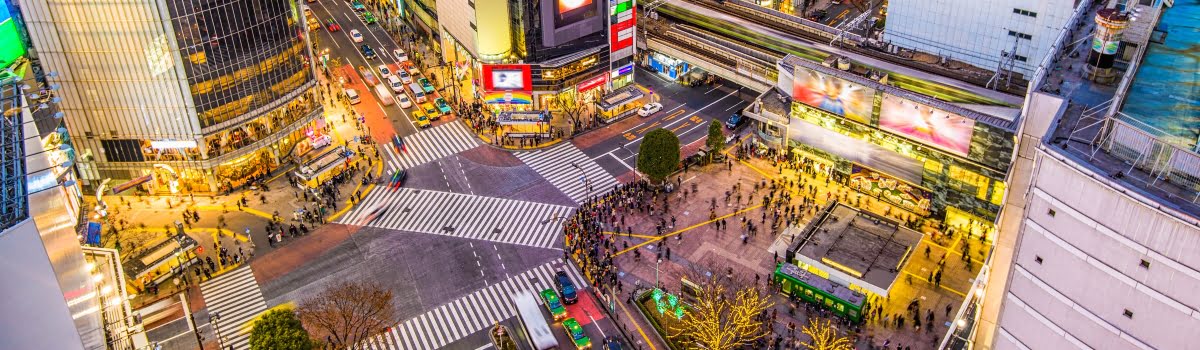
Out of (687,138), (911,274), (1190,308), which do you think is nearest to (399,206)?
(687,138)

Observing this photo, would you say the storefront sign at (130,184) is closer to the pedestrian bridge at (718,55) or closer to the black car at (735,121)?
the pedestrian bridge at (718,55)

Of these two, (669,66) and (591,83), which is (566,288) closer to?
(591,83)

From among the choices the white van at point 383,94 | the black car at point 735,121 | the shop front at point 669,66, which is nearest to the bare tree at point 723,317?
the black car at point 735,121

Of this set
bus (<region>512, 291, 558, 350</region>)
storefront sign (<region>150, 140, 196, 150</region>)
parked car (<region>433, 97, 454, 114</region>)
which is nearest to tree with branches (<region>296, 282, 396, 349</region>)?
bus (<region>512, 291, 558, 350</region>)

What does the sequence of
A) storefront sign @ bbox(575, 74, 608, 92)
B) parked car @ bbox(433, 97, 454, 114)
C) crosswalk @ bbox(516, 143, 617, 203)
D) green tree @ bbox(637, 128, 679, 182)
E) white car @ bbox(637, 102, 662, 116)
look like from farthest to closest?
parked car @ bbox(433, 97, 454, 114) < storefront sign @ bbox(575, 74, 608, 92) < white car @ bbox(637, 102, 662, 116) < crosswalk @ bbox(516, 143, 617, 203) < green tree @ bbox(637, 128, 679, 182)

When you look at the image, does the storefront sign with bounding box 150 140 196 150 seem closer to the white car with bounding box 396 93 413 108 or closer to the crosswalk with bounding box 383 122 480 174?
the crosswalk with bounding box 383 122 480 174

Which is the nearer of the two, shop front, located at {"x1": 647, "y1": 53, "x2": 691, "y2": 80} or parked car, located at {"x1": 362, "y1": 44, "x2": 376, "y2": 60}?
shop front, located at {"x1": 647, "y1": 53, "x2": 691, "y2": 80}

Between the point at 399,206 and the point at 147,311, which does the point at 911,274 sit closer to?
the point at 399,206
